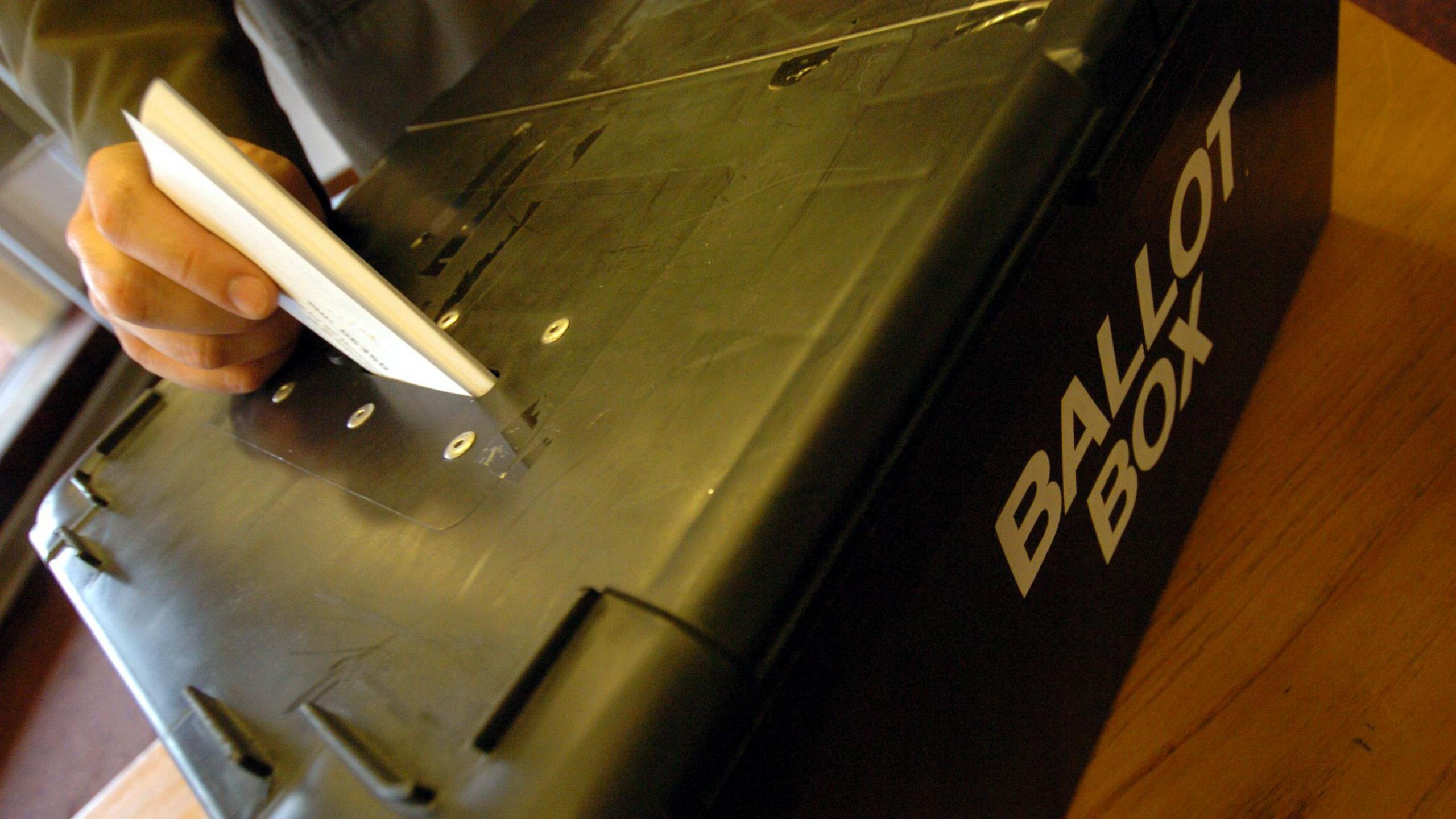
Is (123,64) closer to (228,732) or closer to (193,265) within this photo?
(193,265)

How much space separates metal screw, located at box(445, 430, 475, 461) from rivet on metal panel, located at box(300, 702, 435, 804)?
11cm

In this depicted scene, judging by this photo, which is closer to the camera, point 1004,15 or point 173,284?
point 1004,15

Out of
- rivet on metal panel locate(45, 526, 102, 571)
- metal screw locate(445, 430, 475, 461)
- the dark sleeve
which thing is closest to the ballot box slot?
metal screw locate(445, 430, 475, 461)

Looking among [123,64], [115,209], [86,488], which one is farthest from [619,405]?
[123,64]

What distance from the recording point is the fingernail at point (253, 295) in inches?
16.0

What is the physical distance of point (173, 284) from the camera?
18.1 inches

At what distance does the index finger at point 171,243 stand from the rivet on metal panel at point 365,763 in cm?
20

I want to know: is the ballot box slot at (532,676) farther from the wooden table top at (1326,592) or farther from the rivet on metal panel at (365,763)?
the wooden table top at (1326,592)

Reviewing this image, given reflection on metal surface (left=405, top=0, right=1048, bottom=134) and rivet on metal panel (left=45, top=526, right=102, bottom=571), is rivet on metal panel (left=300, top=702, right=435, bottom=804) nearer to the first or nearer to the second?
rivet on metal panel (left=45, top=526, right=102, bottom=571)

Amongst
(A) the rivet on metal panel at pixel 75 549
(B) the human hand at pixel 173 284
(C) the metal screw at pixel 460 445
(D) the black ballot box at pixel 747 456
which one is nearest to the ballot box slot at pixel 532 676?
(D) the black ballot box at pixel 747 456

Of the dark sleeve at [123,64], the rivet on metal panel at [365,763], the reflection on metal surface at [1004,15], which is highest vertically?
the dark sleeve at [123,64]

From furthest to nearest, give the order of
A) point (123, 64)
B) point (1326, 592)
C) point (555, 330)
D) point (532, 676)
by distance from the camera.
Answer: point (123, 64) < point (1326, 592) < point (555, 330) < point (532, 676)

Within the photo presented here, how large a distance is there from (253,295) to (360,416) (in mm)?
76

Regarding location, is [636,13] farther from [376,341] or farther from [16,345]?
[16,345]
